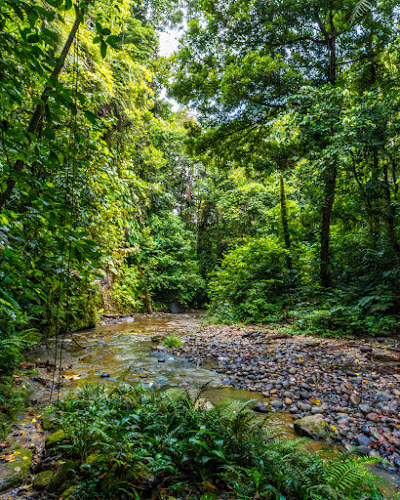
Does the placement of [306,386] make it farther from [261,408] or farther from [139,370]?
[139,370]

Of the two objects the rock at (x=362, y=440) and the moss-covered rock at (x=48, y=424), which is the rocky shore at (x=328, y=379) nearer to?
the rock at (x=362, y=440)

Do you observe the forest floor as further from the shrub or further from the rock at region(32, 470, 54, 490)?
the shrub

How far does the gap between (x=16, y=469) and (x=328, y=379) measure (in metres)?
3.94

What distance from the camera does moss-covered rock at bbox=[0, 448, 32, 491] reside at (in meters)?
1.85

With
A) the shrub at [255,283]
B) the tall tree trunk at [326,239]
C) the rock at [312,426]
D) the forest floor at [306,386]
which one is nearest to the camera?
the forest floor at [306,386]

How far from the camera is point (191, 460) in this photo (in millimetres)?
2004

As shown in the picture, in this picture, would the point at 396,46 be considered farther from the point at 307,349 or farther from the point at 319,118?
the point at 307,349

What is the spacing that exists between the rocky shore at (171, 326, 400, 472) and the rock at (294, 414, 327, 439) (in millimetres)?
28

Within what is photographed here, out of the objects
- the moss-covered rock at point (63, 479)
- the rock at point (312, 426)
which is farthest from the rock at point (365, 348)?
the moss-covered rock at point (63, 479)

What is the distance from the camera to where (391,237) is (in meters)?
6.15

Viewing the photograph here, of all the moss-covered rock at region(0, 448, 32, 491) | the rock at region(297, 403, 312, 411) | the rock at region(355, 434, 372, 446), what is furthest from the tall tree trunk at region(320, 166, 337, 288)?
the moss-covered rock at region(0, 448, 32, 491)

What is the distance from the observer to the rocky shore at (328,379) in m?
2.84

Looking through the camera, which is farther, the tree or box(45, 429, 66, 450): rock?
the tree

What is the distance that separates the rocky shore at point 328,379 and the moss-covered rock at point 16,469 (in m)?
2.51
